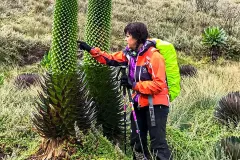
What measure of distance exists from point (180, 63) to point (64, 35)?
13.1 meters

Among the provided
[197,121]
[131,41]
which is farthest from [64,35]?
Answer: [197,121]

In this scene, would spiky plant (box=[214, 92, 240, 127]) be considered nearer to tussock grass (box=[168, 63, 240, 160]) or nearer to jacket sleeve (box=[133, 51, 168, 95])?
tussock grass (box=[168, 63, 240, 160])

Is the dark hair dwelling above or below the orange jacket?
above

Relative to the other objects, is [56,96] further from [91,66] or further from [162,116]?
[162,116]

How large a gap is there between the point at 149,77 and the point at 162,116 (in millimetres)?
531

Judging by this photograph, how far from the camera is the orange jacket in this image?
452cm

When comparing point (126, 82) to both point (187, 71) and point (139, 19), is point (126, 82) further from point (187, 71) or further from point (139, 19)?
point (139, 19)

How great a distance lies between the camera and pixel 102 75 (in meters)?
5.39

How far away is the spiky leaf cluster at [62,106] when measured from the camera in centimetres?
470

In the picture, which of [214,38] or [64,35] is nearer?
[64,35]

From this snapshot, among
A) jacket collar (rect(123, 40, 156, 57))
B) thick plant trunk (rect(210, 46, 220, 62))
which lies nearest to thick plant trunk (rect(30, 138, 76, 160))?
jacket collar (rect(123, 40, 156, 57))

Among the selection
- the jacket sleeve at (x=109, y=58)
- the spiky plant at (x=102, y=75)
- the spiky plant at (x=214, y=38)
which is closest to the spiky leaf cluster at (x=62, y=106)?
the jacket sleeve at (x=109, y=58)

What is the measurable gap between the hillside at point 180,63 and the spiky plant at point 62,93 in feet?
1.03

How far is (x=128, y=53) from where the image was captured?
16.3ft
